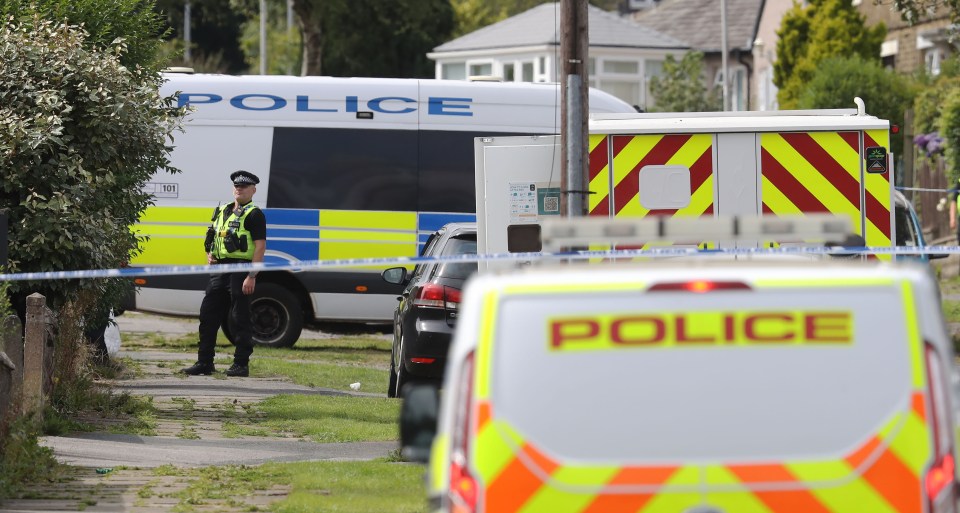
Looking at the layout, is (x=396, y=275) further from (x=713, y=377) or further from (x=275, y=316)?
(x=713, y=377)

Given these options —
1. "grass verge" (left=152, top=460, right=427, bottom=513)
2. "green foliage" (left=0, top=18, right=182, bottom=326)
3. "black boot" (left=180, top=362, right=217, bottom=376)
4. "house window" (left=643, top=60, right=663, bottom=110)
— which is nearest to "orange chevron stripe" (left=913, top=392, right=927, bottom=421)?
"grass verge" (left=152, top=460, right=427, bottom=513)

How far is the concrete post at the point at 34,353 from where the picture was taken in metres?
9.83

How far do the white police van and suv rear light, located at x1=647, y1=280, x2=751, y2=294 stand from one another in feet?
40.7

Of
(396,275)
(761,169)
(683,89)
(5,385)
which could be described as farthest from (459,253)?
(683,89)

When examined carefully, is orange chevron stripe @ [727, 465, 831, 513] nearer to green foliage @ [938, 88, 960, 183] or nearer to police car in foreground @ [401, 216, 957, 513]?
police car in foreground @ [401, 216, 957, 513]

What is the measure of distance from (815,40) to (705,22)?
58.2 ft

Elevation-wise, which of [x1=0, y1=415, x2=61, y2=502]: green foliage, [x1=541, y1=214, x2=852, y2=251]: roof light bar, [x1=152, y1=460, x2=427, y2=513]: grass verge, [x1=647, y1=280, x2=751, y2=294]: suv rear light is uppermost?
[x1=541, y1=214, x2=852, y2=251]: roof light bar

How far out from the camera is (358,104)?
56.0 ft

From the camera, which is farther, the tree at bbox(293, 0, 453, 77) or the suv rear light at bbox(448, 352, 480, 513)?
the tree at bbox(293, 0, 453, 77)

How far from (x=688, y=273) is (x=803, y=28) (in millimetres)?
36212

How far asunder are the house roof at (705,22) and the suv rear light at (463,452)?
159 feet

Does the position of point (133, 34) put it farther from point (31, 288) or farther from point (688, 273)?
point (688, 273)

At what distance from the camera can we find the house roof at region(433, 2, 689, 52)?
44.0m

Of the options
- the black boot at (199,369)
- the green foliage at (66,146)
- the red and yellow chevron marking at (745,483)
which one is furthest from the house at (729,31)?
the red and yellow chevron marking at (745,483)
